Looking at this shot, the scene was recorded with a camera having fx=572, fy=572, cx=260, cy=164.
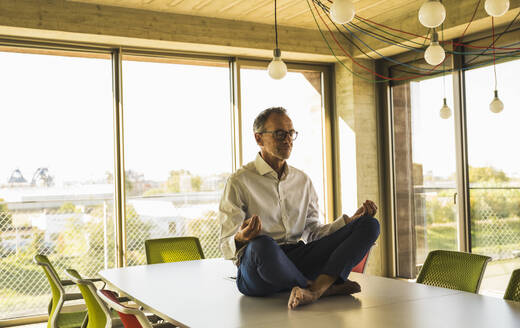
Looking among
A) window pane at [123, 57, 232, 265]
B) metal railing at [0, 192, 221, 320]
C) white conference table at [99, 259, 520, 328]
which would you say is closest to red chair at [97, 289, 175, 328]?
white conference table at [99, 259, 520, 328]

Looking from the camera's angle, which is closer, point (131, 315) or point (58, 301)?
point (131, 315)

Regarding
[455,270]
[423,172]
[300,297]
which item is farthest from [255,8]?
[300,297]

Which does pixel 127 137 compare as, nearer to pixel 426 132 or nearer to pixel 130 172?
pixel 130 172

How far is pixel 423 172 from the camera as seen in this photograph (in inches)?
227

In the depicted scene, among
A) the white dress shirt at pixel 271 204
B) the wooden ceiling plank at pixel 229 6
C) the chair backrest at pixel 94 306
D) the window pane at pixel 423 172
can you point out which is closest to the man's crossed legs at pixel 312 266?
the white dress shirt at pixel 271 204

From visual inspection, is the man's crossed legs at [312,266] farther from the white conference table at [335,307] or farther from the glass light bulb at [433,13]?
the glass light bulb at [433,13]

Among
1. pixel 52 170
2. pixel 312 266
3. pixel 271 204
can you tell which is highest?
pixel 52 170

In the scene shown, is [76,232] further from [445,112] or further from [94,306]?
[445,112]

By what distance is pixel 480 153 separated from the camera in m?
5.12

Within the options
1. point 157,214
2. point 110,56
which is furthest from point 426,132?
point 110,56

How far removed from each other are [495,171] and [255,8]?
253 cm

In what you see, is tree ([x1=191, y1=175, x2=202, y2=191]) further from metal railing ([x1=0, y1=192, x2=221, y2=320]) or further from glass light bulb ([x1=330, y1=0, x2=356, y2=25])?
glass light bulb ([x1=330, y1=0, x2=356, y2=25])

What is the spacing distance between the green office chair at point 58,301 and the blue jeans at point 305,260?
1027 mm

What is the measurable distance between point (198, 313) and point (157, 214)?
3.50 m
